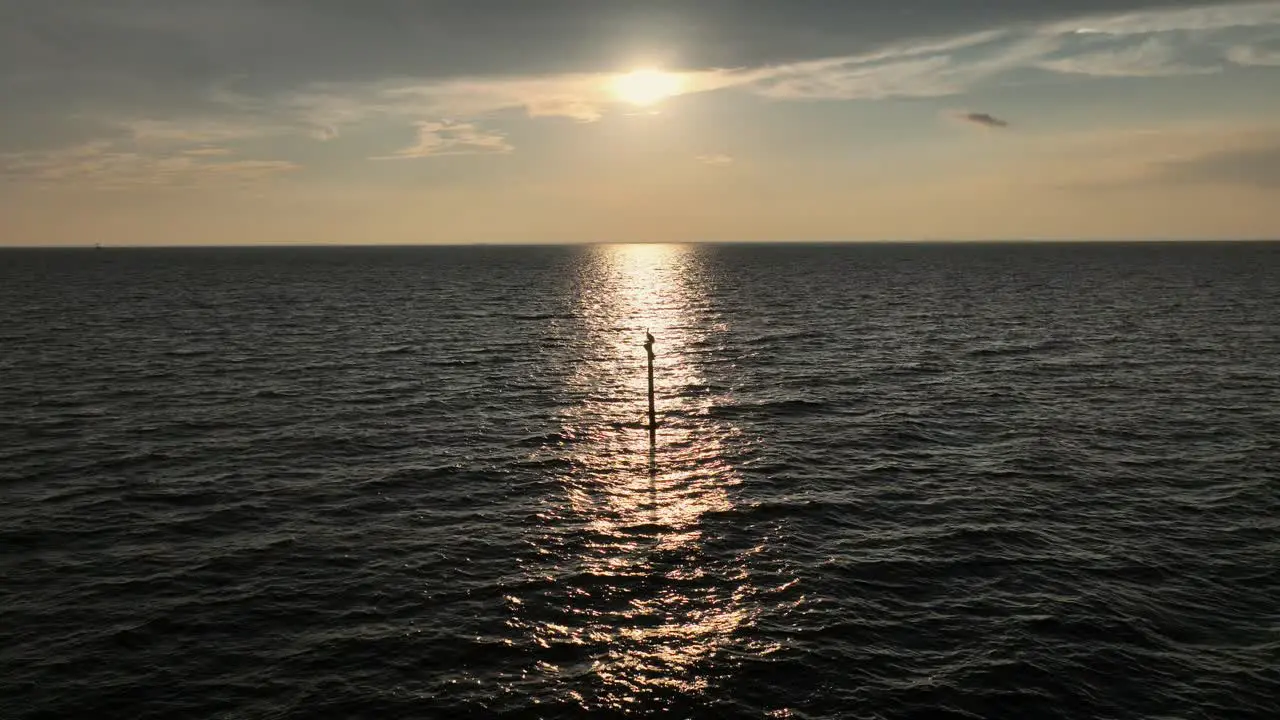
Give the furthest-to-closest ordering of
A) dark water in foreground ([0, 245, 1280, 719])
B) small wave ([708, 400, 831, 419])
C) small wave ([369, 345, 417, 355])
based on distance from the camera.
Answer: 1. small wave ([369, 345, 417, 355])
2. small wave ([708, 400, 831, 419])
3. dark water in foreground ([0, 245, 1280, 719])

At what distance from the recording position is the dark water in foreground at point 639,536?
2131 cm

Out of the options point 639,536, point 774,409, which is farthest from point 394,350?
point 639,536

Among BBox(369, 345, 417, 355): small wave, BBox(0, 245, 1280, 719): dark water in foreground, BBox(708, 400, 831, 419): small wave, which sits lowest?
BBox(0, 245, 1280, 719): dark water in foreground

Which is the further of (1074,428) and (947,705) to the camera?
(1074,428)

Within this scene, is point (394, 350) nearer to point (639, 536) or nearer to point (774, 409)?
point (774, 409)

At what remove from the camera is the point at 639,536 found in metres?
31.3

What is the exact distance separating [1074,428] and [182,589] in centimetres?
4578

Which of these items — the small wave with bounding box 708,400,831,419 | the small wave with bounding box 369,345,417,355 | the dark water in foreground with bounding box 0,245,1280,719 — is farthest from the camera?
the small wave with bounding box 369,345,417,355

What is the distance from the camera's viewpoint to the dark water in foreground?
21312 mm

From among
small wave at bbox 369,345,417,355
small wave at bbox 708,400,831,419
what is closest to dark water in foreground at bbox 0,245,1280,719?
small wave at bbox 708,400,831,419

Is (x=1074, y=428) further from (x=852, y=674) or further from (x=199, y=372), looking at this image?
(x=199, y=372)

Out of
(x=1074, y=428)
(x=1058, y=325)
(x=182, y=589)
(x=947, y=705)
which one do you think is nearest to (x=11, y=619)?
(x=182, y=589)

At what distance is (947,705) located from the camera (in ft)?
66.7

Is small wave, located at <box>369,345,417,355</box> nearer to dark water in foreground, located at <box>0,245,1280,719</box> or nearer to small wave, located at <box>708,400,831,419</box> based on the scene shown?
dark water in foreground, located at <box>0,245,1280,719</box>
